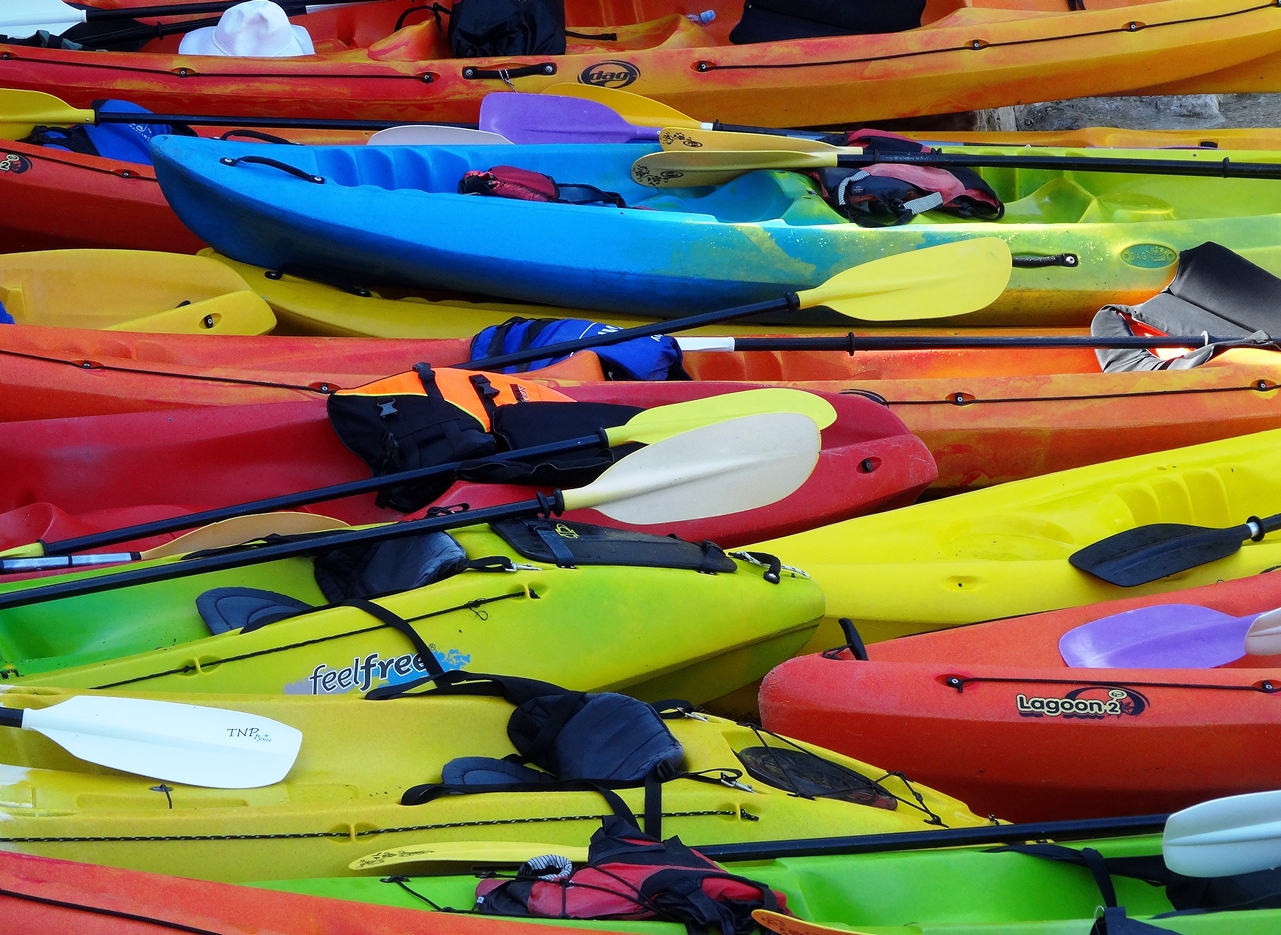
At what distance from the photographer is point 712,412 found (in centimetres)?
276

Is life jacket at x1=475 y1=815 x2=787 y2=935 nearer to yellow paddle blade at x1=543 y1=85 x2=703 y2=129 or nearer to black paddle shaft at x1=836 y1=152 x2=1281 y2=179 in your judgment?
black paddle shaft at x1=836 y1=152 x2=1281 y2=179

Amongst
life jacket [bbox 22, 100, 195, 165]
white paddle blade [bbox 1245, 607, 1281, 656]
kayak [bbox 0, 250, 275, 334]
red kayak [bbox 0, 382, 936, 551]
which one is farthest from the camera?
life jacket [bbox 22, 100, 195, 165]

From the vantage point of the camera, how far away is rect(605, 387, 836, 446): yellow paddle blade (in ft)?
8.91

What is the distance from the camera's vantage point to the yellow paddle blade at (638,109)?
168 inches

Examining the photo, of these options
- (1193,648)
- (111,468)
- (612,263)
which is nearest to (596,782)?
(1193,648)

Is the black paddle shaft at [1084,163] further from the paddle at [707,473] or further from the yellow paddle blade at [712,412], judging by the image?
the paddle at [707,473]

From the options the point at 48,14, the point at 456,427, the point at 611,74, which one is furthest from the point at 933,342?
the point at 48,14

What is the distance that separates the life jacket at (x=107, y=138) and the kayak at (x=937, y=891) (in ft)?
10.2

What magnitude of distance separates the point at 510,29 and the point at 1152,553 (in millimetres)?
3286

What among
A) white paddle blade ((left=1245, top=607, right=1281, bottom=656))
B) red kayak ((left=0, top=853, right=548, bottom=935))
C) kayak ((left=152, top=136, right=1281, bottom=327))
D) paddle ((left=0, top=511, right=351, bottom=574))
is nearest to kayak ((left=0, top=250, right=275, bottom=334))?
kayak ((left=152, top=136, right=1281, bottom=327))

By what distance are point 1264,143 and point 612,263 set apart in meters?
2.49

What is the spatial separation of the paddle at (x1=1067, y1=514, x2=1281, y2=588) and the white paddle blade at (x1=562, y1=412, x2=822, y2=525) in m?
0.70

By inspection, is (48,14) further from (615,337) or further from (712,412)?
(712,412)

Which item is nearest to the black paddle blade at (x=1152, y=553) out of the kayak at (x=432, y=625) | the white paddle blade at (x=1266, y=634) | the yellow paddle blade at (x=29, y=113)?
the white paddle blade at (x=1266, y=634)
